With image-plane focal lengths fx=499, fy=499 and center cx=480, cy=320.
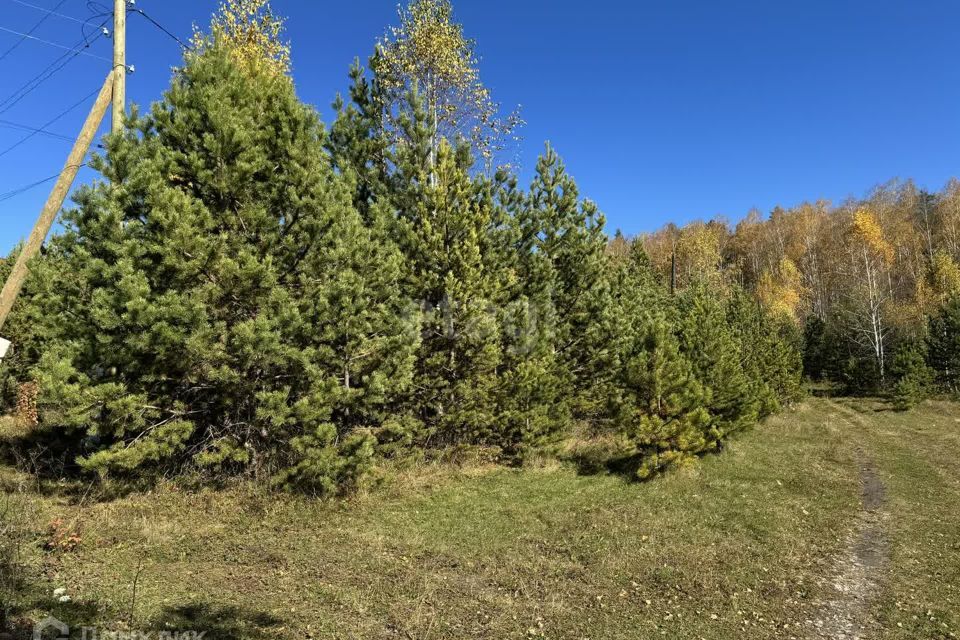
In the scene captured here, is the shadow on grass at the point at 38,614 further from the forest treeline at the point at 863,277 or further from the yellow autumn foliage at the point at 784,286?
the yellow autumn foliage at the point at 784,286

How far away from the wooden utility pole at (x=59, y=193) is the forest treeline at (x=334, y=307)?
0.52 meters

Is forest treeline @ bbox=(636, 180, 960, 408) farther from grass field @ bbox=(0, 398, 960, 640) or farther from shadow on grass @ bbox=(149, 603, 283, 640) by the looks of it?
shadow on grass @ bbox=(149, 603, 283, 640)

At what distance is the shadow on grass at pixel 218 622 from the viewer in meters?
5.34

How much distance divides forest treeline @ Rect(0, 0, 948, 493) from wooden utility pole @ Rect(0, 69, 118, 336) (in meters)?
0.52

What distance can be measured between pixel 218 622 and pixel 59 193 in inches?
365

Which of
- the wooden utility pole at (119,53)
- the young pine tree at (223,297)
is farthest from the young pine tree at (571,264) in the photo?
the wooden utility pole at (119,53)

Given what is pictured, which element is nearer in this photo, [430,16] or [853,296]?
[430,16]

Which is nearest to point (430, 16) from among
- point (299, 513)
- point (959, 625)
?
point (299, 513)

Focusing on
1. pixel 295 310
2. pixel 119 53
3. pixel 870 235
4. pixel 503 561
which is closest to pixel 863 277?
pixel 870 235

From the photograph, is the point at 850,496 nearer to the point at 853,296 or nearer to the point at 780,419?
the point at 780,419

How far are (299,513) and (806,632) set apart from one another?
27.4 feet

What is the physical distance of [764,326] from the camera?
3022 cm

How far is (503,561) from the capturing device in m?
8.34

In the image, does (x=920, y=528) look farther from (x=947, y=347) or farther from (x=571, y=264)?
(x=947, y=347)
